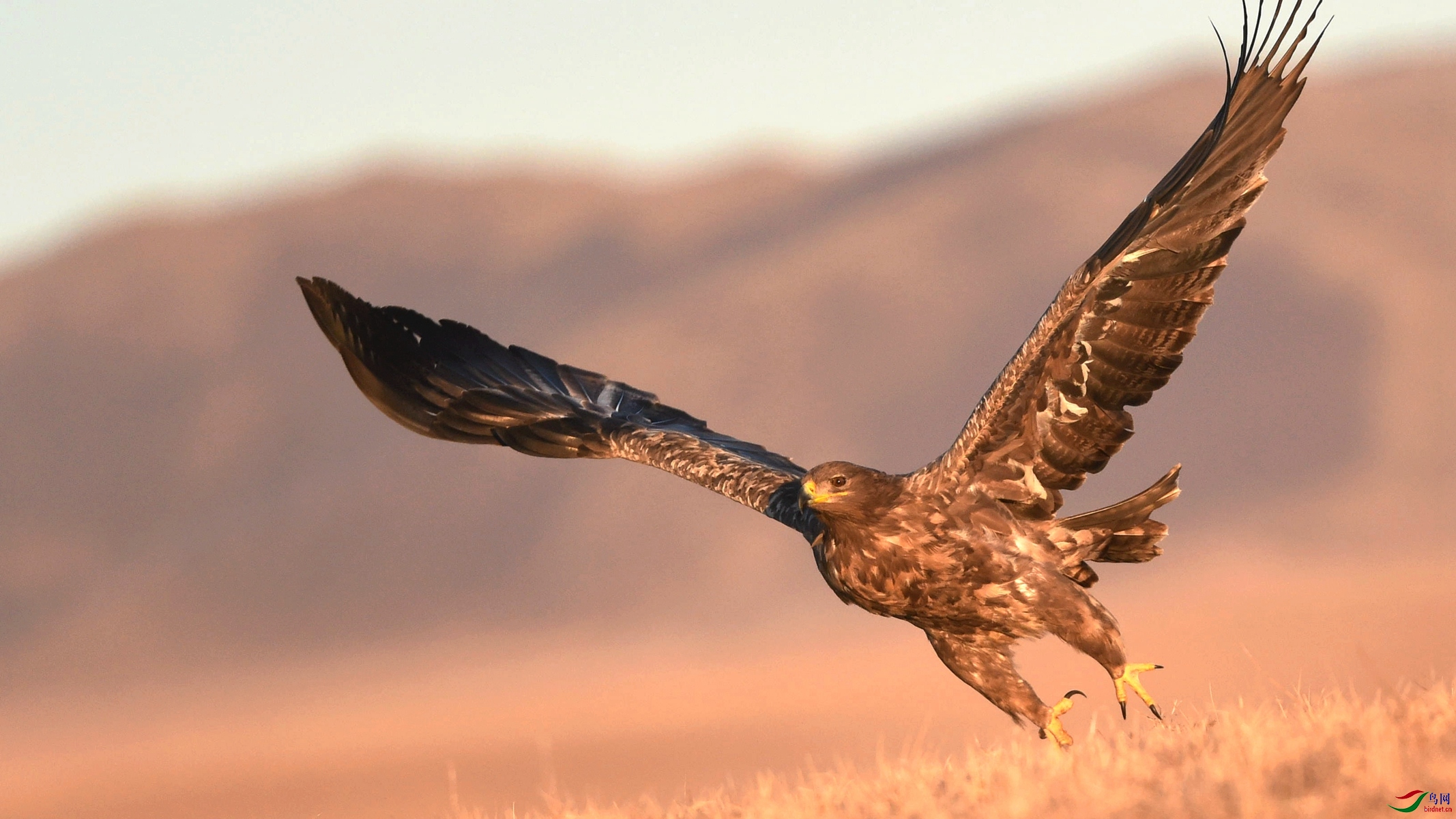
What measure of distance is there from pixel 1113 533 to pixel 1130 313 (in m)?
1.77

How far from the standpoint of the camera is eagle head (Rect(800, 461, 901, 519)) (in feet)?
31.1

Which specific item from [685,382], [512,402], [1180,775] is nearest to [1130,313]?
[1180,775]

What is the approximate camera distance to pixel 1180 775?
682cm

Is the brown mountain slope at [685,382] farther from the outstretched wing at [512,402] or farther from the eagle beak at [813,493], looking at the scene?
the eagle beak at [813,493]

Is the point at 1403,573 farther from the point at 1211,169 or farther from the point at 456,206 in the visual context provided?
the point at 456,206

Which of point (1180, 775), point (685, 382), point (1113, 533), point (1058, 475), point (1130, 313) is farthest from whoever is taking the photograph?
point (685, 382)

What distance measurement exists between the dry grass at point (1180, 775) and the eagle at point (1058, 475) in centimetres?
99

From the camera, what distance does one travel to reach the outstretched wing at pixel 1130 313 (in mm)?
8664

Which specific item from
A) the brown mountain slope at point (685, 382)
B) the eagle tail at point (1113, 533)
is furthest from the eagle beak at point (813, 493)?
the brown mountain slope at point (685, 382)

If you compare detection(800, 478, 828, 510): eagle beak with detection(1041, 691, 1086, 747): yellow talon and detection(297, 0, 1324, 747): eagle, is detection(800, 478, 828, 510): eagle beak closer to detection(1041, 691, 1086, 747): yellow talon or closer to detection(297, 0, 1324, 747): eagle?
detection(297, 0, 1324, 747): eagle

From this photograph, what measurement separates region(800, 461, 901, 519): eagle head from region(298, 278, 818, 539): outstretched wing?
1974 mm

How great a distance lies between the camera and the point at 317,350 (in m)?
80.3

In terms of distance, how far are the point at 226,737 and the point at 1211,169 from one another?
127ft

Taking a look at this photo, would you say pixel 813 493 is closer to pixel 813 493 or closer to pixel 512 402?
pixel 813 493
